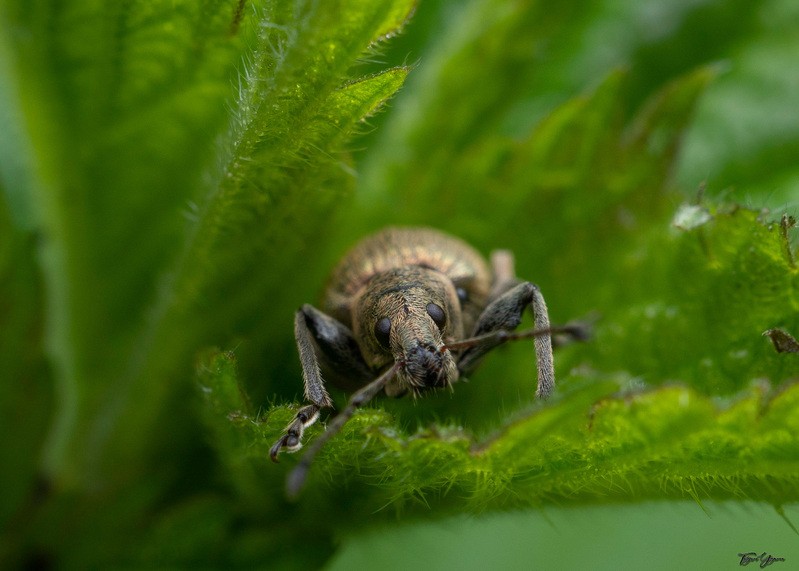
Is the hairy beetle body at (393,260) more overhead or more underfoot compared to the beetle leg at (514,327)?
more overhead

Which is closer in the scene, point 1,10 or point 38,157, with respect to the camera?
point 1,10

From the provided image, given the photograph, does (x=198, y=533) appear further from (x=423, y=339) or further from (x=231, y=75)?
(x=231, y=75)

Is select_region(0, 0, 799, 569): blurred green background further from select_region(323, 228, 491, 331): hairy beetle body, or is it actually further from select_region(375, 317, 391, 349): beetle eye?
select_region(375, 317, 391, 349): beetle eye

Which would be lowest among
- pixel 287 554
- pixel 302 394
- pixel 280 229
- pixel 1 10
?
pixel 287 554

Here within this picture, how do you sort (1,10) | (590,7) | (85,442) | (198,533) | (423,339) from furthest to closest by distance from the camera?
1. (590,7)
2. (423,339)
3. (85,442)
4. (198,533)
5. (1,10)

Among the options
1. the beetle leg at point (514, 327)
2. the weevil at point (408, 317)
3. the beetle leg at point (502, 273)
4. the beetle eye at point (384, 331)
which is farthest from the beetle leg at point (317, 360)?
the beetle leg at point (502, 273)

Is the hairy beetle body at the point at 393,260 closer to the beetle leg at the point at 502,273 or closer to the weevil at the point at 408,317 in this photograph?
the weevil at the point at 408,317

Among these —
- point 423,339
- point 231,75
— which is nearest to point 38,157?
point 231,75
